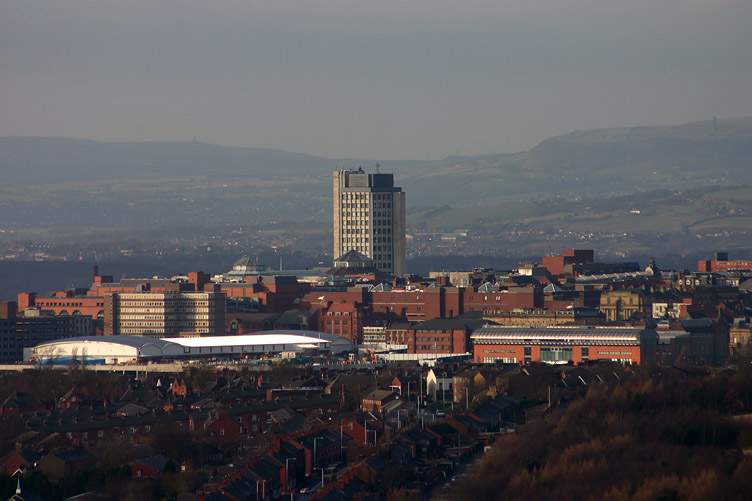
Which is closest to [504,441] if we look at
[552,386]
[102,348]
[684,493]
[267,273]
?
[684,493]

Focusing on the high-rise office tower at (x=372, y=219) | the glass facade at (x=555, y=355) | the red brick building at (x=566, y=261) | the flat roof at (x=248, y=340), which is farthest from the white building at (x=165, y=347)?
the high-rise office tower at (x=372, y=219)

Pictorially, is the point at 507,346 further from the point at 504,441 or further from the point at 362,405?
the point at 504,441

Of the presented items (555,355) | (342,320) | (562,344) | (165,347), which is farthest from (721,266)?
(555,355)

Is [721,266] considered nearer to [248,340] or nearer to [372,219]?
[372,219]

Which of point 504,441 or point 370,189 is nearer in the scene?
point 504,441

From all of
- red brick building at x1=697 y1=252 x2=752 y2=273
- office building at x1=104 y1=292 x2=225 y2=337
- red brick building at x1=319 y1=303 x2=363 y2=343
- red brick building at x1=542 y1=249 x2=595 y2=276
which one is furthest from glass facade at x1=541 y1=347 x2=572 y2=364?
red brick building at x1=697 y1=252 x2=752 y2=273

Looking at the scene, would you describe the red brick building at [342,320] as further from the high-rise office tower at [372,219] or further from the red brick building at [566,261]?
the high-rise office tower at [372,219]

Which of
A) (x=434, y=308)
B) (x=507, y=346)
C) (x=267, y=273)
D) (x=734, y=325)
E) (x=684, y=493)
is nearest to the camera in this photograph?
(x=684, y=493)

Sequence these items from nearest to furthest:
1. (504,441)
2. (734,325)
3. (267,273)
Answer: (504,441) < (734,325) < (267,273)

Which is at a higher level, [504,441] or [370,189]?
[370,189]
